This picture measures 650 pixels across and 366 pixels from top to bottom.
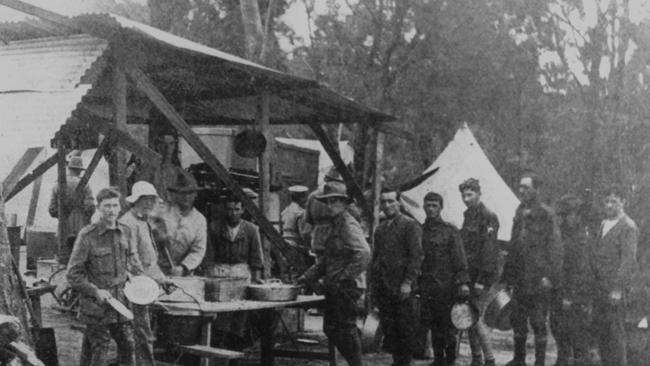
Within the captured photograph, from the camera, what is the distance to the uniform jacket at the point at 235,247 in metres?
8.30

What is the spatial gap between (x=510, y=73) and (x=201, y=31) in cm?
826

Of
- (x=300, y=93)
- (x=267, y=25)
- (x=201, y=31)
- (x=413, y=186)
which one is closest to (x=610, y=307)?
(x=300, y=93)

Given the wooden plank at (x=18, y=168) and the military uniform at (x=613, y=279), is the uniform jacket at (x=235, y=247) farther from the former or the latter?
the military uniform at (x=613, y=279)

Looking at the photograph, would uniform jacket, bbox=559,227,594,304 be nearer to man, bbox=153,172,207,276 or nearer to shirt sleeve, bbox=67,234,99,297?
man, bbox=153,172,207,276

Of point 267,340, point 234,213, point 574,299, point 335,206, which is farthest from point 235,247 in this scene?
point 574,299

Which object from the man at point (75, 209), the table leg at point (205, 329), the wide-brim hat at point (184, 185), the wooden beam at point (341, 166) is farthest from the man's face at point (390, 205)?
the man at point (75, 209)

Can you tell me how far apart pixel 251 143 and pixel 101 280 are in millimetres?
3844

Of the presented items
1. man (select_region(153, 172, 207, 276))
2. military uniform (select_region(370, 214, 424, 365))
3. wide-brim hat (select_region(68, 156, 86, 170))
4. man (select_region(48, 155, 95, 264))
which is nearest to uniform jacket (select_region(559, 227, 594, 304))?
military uniform (select_region(370, 214, 424, 365))

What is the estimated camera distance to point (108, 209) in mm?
5914

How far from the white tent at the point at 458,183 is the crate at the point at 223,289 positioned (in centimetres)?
640

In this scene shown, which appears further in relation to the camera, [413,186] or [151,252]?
[413,186]

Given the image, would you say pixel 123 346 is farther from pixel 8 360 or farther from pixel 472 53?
pixel 472 53

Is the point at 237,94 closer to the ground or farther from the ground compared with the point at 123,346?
farther from the ground

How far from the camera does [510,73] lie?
20.8 metres
